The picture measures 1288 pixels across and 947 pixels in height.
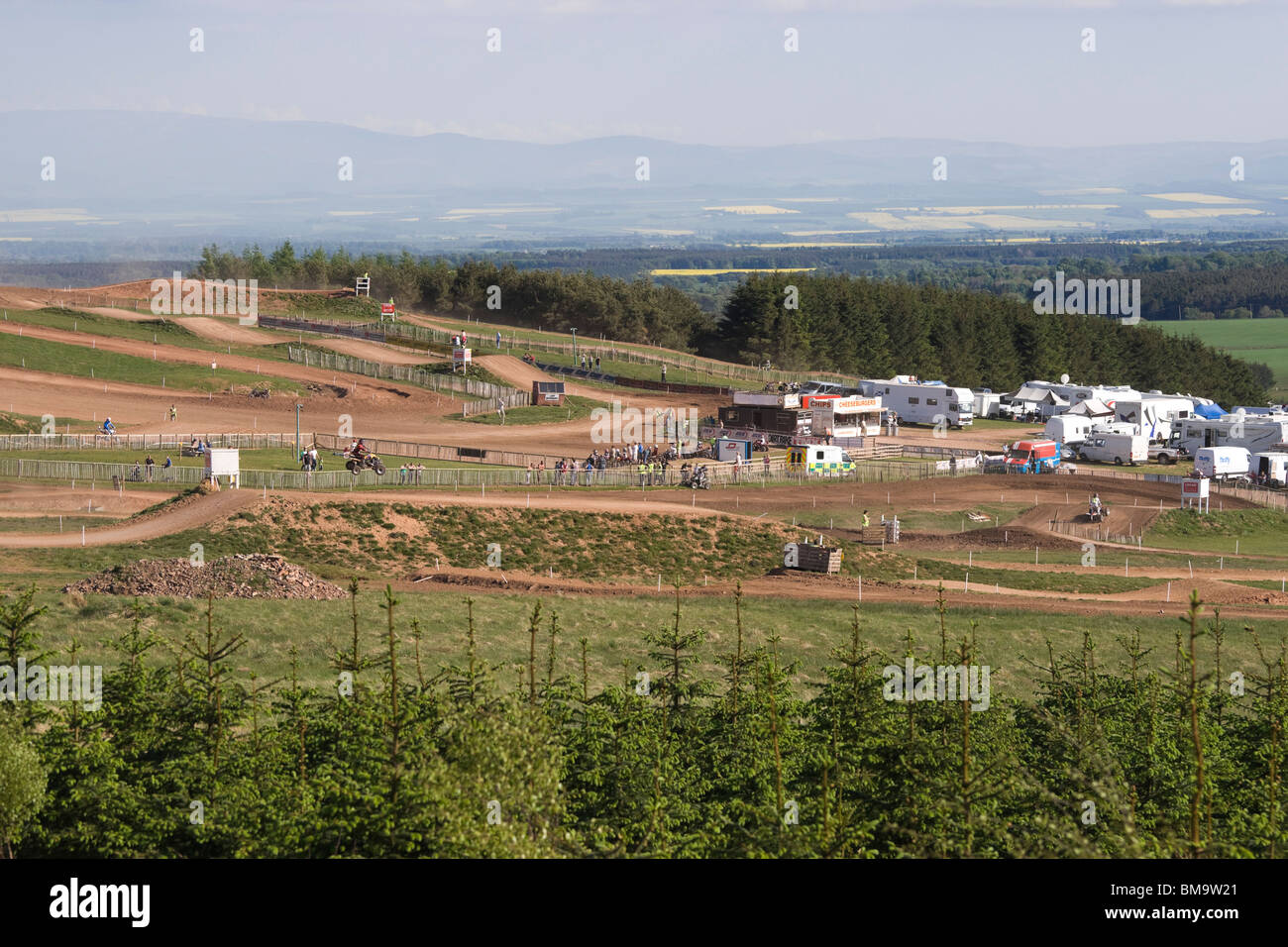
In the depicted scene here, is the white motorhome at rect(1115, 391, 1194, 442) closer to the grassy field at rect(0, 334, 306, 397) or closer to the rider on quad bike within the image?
the rider on quad bike

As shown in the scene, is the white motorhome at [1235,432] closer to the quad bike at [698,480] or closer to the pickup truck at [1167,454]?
the pickup truck at [1167,454]

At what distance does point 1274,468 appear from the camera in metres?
80.8

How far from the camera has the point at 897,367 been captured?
156 meters

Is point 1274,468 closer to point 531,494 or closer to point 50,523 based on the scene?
point 531,494

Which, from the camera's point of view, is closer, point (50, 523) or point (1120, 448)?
point (50, 523)

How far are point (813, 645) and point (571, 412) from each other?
182 ft

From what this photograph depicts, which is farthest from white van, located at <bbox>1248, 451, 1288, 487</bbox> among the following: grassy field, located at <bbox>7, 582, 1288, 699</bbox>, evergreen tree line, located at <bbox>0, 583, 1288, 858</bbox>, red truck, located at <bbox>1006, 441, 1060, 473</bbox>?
evergreen tree line, located at <bbox>0, 583, 1288, 858</bbox>

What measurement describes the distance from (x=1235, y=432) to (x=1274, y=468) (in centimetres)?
885

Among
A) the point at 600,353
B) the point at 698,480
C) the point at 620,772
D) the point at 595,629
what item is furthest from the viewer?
the point at 600,353

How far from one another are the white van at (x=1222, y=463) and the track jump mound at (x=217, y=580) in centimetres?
5762

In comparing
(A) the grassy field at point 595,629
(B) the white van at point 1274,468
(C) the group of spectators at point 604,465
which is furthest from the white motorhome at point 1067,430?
(A) the grassy field at point 595,629

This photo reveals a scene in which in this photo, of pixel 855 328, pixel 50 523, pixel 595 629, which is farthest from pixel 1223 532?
pixel 855 328

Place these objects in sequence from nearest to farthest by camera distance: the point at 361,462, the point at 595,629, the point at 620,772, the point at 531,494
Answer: the point at 620,772 → the point at 595,629 → the point at 531,494 → the point at 361,462

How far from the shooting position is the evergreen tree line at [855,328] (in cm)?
15362
